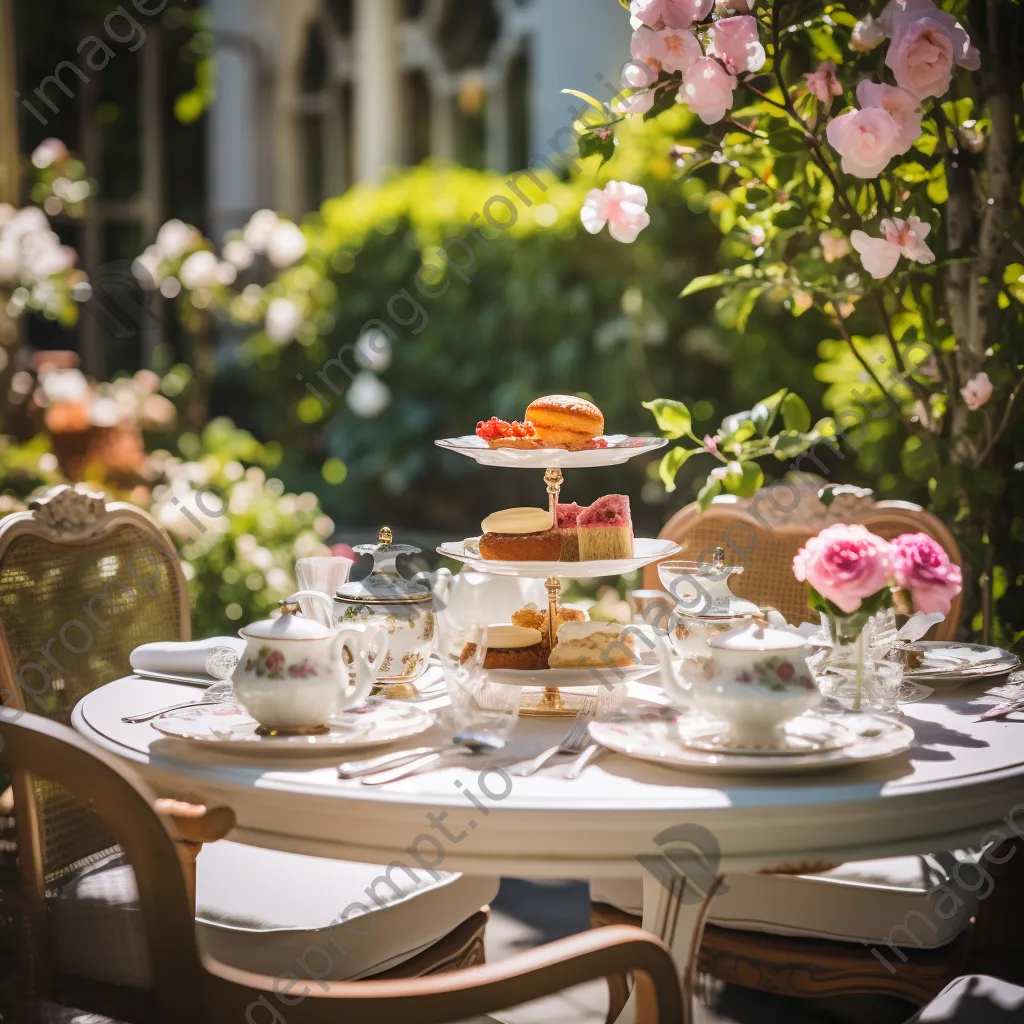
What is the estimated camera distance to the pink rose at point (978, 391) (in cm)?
245

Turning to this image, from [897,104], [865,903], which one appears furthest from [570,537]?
[897,104]

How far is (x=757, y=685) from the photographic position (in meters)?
1.49

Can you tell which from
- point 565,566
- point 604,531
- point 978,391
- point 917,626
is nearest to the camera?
point 565,566

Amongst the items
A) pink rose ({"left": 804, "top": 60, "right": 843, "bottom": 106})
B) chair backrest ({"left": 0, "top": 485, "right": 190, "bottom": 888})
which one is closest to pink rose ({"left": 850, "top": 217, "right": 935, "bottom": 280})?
pink rose ({"left": 804, "top": 60, "right": 843, "bottom": 106})

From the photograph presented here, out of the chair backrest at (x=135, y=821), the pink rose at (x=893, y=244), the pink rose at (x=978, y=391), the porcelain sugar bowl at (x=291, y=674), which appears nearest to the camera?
the chair backrest at (x=135, y=821)

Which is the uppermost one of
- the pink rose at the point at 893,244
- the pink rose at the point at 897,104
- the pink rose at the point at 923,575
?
the pink rose at the point at 897,104

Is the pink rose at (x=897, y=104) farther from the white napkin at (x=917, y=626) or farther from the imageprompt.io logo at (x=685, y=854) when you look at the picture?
the imageprompt.io logo at (x=685, y=854)

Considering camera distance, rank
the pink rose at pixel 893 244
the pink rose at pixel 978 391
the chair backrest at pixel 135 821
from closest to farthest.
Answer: the chair backrest at pixel 135 821, the pink rose at pixel 893 244, the pink rose at pixel 978 391

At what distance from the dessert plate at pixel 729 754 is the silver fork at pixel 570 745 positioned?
0.09ft

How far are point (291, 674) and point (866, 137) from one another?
3.97ft

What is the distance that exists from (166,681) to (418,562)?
444 cm

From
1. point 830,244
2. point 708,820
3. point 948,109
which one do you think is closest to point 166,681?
point 708,820

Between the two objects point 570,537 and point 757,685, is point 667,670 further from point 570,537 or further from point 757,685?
point 570,537

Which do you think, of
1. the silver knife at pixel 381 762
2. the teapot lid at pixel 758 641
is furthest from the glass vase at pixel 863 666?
the silver knife at pixel 381 762
